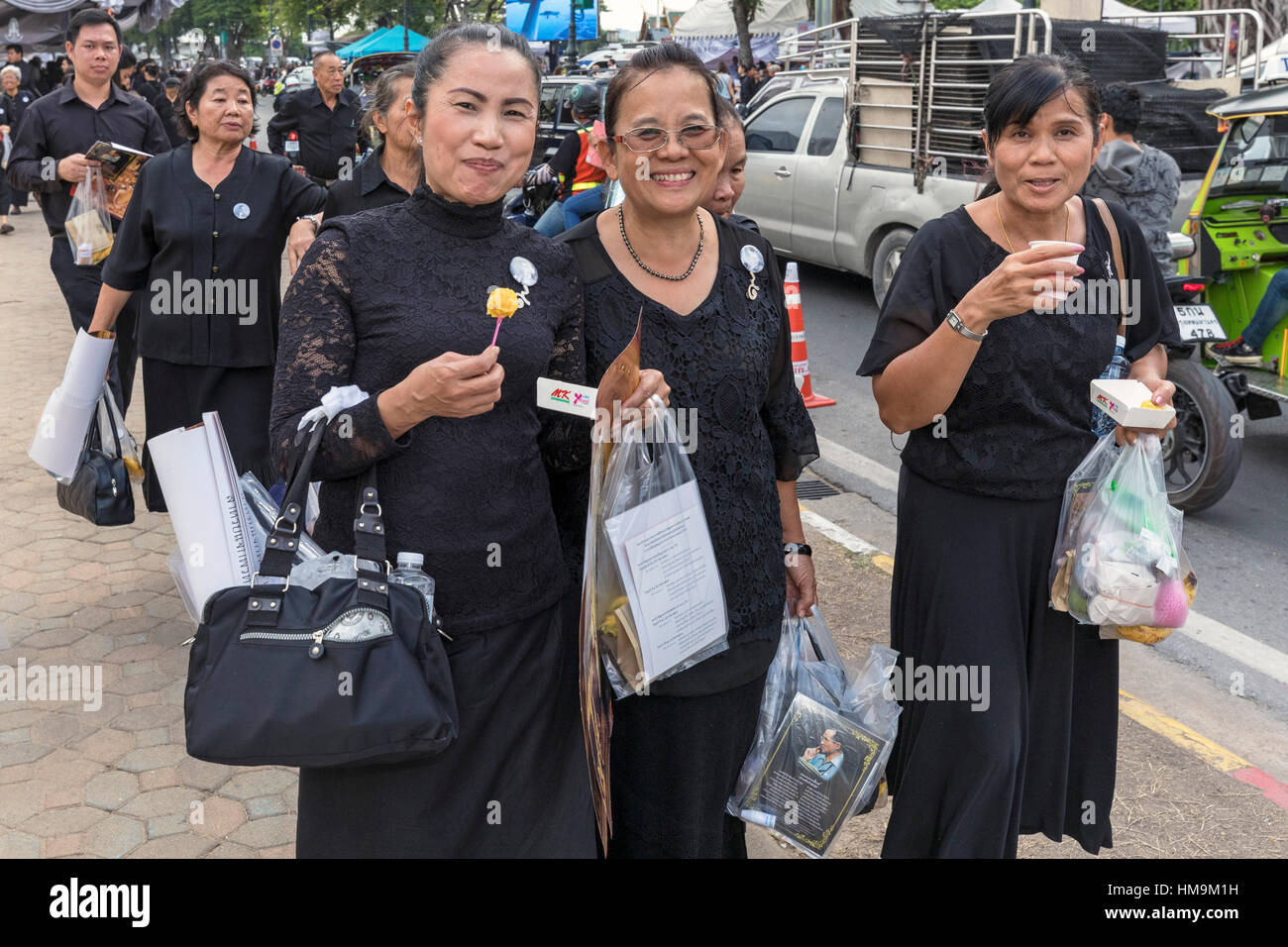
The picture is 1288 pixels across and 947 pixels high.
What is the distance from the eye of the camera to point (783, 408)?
2639 mm

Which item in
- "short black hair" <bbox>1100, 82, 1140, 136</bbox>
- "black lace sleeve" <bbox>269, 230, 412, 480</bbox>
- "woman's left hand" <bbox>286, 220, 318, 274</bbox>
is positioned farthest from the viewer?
"short black hair" <bbox>1100, 82, 1140, 136</bbox>

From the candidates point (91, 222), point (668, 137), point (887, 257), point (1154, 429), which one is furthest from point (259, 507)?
point (887, 257)

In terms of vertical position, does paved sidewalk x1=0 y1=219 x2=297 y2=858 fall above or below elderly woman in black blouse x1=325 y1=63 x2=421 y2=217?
below

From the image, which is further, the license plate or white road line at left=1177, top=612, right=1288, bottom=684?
the license plate

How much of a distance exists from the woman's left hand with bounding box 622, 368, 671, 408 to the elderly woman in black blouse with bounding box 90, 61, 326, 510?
2.54 meters

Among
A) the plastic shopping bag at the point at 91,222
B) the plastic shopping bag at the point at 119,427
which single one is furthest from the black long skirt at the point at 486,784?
the plastic shopping bag at the point at 91,222

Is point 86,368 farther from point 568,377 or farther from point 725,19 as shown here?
point 725,19

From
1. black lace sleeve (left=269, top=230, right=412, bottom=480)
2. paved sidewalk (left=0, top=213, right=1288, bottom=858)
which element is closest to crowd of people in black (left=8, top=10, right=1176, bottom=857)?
black lace sleeve (left=269, top=230, right=412, bottom=480)

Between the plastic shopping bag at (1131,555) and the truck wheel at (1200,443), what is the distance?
129 inches

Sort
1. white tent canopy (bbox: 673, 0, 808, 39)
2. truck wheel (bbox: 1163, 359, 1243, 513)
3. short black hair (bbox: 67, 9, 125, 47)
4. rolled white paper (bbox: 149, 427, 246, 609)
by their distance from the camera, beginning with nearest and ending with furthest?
rolled white paper (bbox: 149, 427, 246, 609)
truck wheel (bbox: 1163, 359, 1243, 513)
short black hair (bbox: 67, 9, 125, 47)
white tent canopy (bbox: 673, 0, 808, 39)

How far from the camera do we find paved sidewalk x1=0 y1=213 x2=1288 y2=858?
3262mm

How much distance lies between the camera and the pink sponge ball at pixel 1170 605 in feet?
8.38

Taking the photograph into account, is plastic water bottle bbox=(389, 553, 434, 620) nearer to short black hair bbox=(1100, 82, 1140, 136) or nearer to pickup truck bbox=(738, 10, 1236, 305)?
short black hair bbox=(1100, 82, 1140, 136)

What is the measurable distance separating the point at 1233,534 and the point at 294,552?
16.5ft
